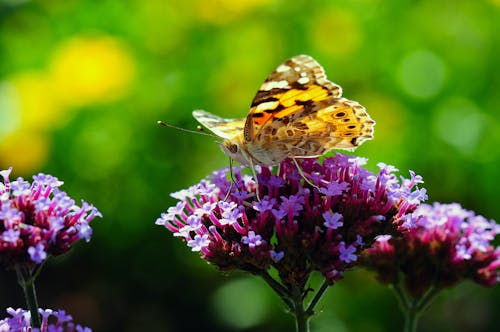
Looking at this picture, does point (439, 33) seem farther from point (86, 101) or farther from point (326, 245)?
point (326, 245)

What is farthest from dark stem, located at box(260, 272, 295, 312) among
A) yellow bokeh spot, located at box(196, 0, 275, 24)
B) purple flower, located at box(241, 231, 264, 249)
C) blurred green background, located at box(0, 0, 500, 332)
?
yellow bokeh spot, located at box(196, 0, 275, 24)

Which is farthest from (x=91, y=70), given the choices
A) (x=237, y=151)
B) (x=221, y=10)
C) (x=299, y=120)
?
(x=299, y=120)

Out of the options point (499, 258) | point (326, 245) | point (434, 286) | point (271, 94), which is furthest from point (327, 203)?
point (499, 258)

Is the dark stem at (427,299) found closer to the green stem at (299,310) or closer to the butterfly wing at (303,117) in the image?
the green stem at (299,310)

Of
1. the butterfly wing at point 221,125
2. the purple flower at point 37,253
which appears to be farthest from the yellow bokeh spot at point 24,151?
the purple flower at point 37,253

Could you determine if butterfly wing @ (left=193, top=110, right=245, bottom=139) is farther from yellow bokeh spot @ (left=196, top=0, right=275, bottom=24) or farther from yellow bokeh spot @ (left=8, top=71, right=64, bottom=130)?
yellow bokeh spot @ (left=196, top=0, right=275, bottom=24)

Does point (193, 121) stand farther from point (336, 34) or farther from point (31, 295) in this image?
point (31, 295)
